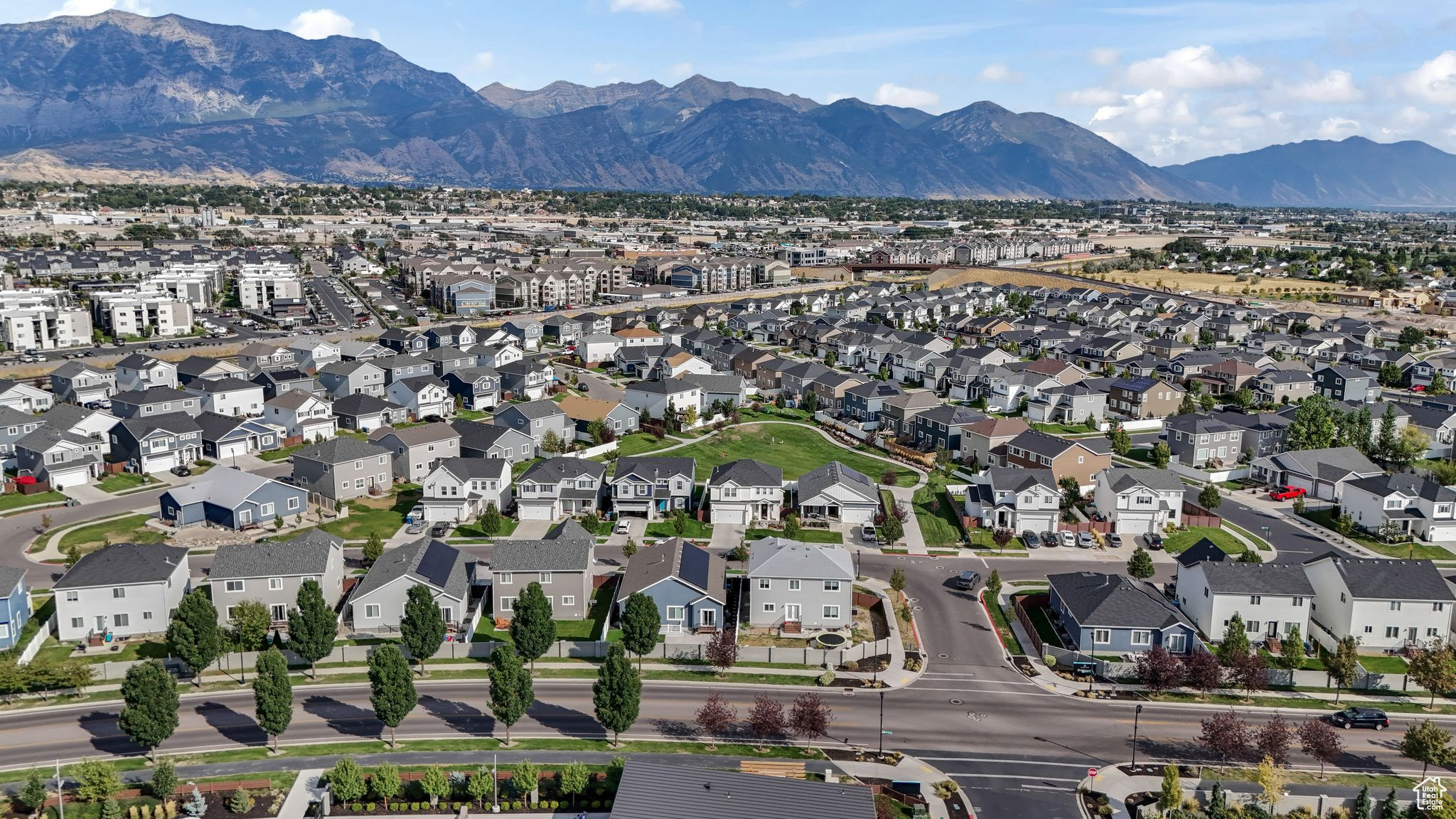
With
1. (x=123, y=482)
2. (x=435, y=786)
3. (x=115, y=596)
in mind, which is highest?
(x=115, y=596)

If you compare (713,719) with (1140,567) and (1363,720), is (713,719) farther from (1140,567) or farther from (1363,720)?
(1140,567)

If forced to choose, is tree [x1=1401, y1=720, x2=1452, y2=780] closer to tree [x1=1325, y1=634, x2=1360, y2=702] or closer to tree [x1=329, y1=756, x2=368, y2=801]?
tree [x1=1325, y1=634, x2=1360, y2=702]

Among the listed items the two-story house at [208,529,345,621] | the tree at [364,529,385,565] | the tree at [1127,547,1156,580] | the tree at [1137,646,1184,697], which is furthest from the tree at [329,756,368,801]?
the tree at [1127,547,1156,580]

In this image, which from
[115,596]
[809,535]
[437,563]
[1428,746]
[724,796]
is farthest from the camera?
[809,535]

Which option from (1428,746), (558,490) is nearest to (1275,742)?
(1428,746)

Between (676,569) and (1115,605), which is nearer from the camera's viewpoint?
(1115,605)

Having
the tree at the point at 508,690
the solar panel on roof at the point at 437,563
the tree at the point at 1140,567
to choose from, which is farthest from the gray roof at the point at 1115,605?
the solar panel on roof at the point at 437,563
